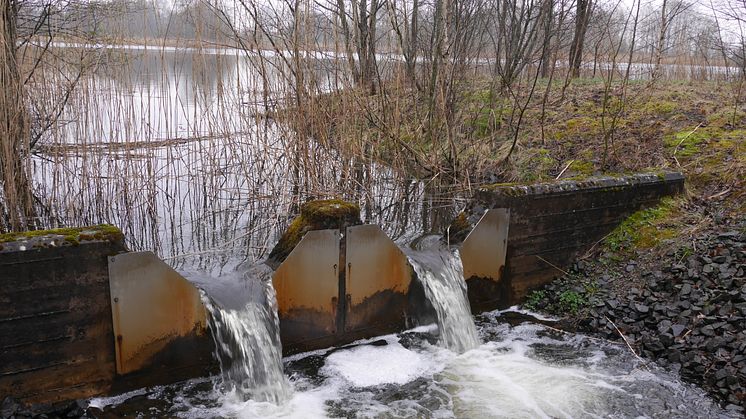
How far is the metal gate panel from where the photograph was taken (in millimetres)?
4680

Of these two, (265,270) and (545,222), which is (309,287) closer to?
(265,270)

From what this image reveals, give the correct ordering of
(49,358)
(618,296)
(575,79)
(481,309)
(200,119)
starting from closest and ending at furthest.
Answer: (49,358) < (618,296) < (481,309) < (200,119) < (575,79)

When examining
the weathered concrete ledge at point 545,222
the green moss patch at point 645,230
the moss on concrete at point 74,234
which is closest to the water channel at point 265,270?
the weathered concrete ledge at point 545,222

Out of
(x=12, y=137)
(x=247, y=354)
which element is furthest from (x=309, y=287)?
(x=12, y=137)

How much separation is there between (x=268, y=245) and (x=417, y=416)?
8.95 feet

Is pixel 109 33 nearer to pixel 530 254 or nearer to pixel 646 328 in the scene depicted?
pixel 530 254

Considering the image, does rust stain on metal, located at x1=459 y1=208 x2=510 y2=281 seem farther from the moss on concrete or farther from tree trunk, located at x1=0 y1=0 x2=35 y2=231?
tree trunk, located at x1=0 y1=0 x2=35 y2=231

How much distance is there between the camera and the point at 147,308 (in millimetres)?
4047

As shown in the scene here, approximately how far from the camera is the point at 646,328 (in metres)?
4.88

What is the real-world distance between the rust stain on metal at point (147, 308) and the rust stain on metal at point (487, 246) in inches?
99.3

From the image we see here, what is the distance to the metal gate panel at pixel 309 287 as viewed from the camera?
184 inches

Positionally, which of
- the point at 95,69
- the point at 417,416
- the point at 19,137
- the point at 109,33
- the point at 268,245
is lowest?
the point at 417,416

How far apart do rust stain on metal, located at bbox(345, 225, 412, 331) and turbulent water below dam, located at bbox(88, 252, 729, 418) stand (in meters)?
0.22

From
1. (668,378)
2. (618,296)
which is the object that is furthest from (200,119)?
(668,378)
